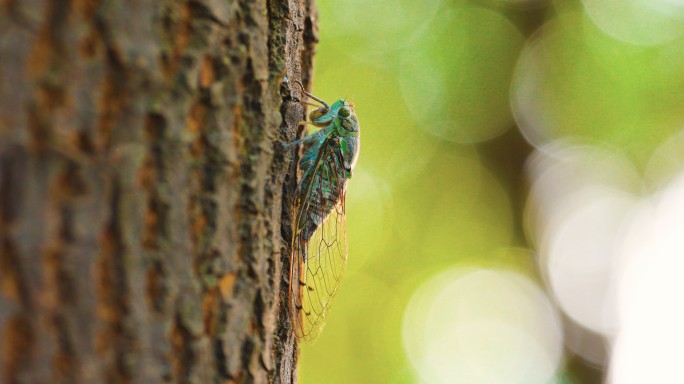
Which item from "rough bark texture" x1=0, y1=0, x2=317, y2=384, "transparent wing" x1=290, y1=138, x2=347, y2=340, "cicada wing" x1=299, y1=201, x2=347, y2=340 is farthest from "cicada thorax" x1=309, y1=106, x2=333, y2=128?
"rough bark texture" x1=0, y1=0, x2=317, y2=384

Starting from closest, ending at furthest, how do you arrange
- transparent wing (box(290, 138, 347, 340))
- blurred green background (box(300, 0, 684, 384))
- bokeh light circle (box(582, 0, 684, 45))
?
transparent wing (box(290, 138, 347, 340))
bokeh light circle (box(582, 0, 684, 45))
blurred green background (box(300, 0, 684, 384))

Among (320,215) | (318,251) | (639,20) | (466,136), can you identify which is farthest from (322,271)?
(639,20)

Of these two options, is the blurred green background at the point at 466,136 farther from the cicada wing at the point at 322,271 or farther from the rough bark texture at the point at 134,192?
the rough bark texture at the point at 134,192

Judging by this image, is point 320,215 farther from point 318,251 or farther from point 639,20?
point 639,20

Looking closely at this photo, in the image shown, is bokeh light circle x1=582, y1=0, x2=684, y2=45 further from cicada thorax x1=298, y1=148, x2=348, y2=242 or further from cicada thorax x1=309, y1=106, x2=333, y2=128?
cicada thorax x1=298, y1=148, x2=348, y2=242

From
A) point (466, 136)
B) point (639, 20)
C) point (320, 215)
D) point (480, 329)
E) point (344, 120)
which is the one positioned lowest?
point (320, 215)

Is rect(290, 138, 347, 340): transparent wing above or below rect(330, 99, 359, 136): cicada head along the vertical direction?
below
